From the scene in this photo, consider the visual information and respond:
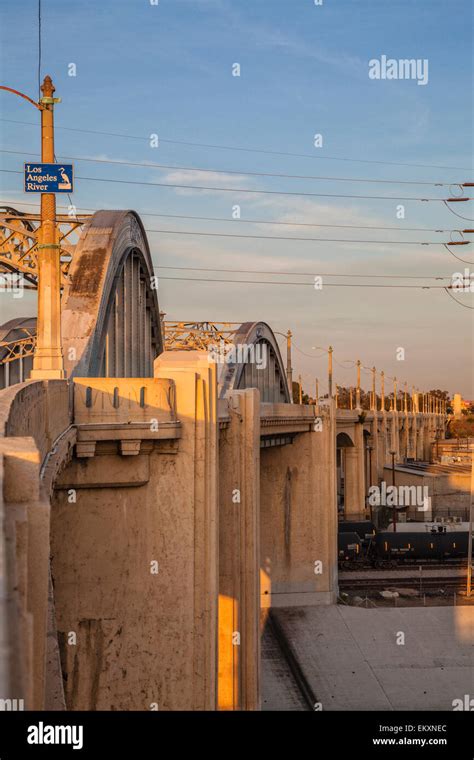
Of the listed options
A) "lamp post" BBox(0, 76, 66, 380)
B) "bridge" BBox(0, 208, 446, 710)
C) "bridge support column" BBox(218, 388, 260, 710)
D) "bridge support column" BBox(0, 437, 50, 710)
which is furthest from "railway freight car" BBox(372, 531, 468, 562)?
"bridge support column" BBox(0, 437, 50, 710)

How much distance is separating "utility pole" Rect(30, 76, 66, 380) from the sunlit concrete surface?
18.9 metres

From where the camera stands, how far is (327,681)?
31.5 metres

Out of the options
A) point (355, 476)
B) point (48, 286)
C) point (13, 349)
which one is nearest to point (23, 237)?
point (13, 349)

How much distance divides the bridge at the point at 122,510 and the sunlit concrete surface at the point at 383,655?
6845 millimetres

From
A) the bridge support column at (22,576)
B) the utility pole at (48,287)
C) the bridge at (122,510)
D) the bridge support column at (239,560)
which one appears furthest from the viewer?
the bridge support column at (239,560)

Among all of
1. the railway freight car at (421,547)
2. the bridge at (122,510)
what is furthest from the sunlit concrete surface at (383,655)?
the railway freight car at (421,547)

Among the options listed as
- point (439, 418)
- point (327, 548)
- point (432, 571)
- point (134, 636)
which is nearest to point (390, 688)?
point (327, 548)

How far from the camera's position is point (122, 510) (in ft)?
53.3

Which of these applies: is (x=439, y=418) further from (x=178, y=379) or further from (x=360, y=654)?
(x=178, y=379)

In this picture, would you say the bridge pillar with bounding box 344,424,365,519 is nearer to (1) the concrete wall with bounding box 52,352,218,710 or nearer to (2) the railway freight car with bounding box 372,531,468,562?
(2) the railway freight car with bounding box 372,531,468,562

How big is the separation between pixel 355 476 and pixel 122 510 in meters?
62.2

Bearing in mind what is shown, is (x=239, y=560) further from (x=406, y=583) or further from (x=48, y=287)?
(x=406, y=583)

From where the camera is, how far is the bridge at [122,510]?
6109 mm

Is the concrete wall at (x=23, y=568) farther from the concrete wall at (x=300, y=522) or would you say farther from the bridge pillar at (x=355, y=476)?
the bridge pillar at (x=355, y=476)
